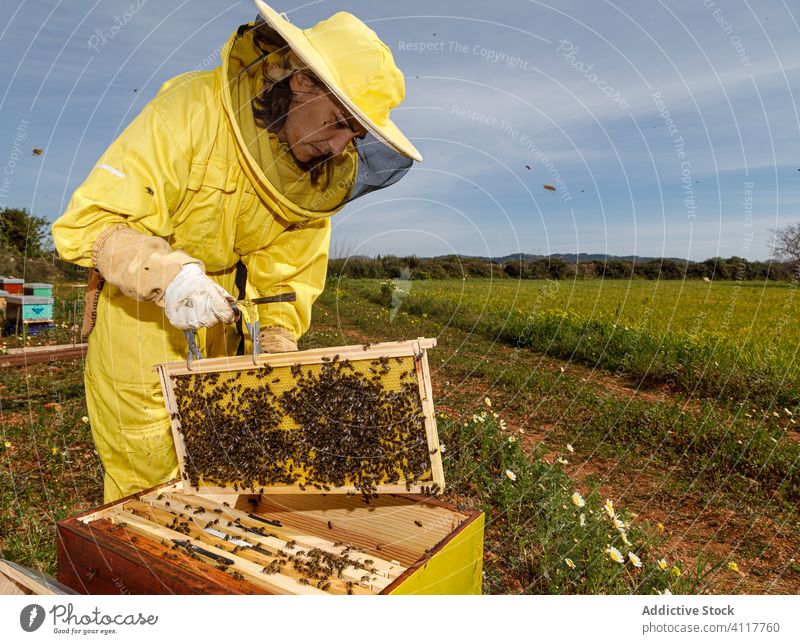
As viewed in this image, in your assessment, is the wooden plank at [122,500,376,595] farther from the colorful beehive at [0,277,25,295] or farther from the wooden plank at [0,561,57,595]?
the colorful beehive at [0,277,25,295]

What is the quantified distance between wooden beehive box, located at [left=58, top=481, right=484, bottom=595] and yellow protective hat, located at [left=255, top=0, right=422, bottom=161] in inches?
71.6

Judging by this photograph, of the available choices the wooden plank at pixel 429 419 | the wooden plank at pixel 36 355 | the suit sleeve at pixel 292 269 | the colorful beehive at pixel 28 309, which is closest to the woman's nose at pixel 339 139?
the suit sleeve at pixel 292 269

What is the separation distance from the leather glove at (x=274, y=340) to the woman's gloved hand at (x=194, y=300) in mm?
1194

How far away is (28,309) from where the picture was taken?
10883 mm

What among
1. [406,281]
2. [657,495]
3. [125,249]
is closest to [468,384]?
[657,495]

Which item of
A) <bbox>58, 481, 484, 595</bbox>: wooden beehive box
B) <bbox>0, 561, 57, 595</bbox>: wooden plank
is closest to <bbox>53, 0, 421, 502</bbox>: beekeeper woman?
<bbox>58, 481, 484, 595</bbox>: wooden beehive box

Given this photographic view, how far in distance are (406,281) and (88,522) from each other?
1482 cm

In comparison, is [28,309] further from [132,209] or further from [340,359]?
[340,359]

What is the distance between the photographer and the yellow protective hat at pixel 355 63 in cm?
250

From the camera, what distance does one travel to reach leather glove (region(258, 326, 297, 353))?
11.9 ft

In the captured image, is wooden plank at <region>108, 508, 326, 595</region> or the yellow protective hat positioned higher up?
the yellow protective hat

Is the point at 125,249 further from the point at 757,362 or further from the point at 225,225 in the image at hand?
the point at 757,362

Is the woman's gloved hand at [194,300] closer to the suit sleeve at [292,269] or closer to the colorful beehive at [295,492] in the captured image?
the colorful beehive at [295,492]

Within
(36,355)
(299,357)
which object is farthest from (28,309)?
(299,357)
